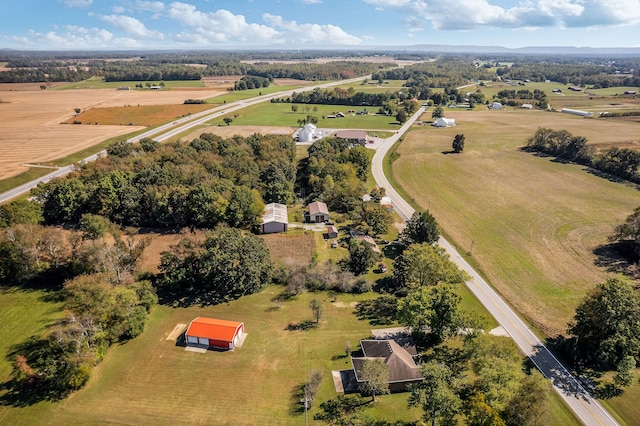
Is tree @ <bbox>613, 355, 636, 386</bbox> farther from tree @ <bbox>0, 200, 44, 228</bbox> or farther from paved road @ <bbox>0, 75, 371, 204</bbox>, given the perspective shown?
paved road @ <bbox>0, 75, 371, 204</bbox>

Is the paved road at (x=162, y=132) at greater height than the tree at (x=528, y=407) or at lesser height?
greater

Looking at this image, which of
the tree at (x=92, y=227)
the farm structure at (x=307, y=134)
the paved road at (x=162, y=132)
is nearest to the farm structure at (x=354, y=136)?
the farm structure at (x=307, y=134)

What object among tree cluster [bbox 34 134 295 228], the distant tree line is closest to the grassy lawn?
the distant tree line

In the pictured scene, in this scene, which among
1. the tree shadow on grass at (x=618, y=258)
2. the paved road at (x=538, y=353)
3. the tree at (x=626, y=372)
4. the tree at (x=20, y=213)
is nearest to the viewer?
the paved road at (x=538, y=353)

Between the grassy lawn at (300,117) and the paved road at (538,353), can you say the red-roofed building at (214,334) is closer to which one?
the paved road at (538,353)

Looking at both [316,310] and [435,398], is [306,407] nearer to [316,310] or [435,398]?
[435,398]

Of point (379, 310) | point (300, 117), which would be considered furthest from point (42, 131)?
point (379, 310)
